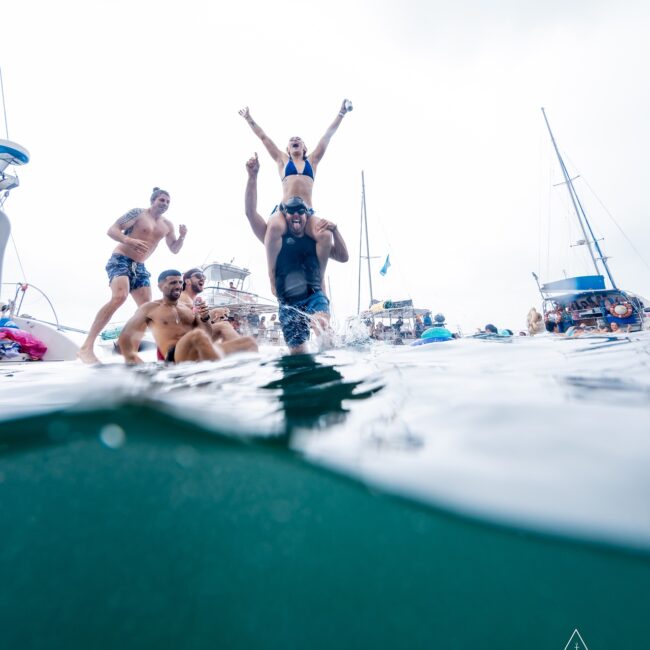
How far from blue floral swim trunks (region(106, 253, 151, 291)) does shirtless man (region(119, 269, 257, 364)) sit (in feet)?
2.73

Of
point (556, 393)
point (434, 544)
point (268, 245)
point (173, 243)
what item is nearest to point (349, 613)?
point (434, 544)

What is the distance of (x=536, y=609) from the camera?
0.79 meters

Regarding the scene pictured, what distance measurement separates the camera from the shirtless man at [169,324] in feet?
11.1

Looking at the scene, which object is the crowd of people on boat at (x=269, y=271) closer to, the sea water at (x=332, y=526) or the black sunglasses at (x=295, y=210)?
the black sunglasses at (x=295, y=210)

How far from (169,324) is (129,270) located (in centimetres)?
121

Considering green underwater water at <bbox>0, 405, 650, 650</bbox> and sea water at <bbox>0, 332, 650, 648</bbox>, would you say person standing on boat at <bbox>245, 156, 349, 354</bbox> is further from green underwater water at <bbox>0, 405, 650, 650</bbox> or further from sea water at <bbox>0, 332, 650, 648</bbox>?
green underwater water at <bbox>0, 405, 650, 650</bbox>

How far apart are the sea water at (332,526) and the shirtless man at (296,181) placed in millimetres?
2981

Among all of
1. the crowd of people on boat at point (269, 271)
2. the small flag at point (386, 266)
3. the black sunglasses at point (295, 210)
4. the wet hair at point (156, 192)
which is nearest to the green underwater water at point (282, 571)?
the crowd of people on boat at point (269, 271)

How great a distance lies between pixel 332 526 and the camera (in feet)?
3.00

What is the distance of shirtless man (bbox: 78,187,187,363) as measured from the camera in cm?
398

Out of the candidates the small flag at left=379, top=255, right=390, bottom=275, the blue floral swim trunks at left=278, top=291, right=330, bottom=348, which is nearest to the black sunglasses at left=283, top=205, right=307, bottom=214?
the blue floral swim trunks at left=278, top=291, right=330, bottom=348

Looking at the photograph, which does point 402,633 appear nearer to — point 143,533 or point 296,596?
point 296,596

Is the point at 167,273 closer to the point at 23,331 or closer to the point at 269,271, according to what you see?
the point at 269,271

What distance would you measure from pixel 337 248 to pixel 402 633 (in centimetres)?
376
